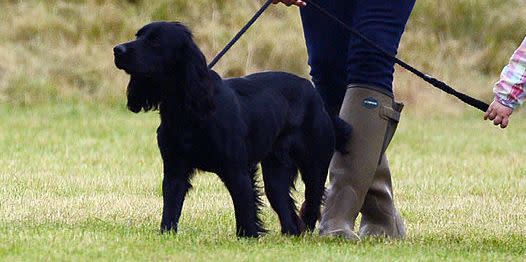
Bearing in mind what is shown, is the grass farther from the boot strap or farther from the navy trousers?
the navy trousers

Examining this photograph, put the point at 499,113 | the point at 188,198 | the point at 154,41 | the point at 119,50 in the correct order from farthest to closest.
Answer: the point at 188,198 < the point at 499,113 < the point at 154,41 < the point at 119,50

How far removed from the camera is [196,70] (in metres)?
4.75

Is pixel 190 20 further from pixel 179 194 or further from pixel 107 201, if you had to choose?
pixel 179 194

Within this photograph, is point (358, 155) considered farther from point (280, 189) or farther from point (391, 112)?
point (280, 189)

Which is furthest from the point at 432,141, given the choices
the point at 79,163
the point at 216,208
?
the point at 216,208

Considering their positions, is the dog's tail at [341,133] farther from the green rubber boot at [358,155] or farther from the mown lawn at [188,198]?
the mown lawn at [188,198]

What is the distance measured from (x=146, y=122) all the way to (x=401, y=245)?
7372mm

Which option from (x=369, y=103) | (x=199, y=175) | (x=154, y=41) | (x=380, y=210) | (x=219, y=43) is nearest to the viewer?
(x=154, y=41)

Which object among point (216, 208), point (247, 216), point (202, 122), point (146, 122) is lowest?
point (146, 122)

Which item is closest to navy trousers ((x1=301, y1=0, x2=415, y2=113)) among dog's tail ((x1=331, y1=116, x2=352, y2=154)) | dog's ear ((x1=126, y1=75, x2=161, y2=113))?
dog's tail ((x1=331, y1=116, x2=352, y2=154))

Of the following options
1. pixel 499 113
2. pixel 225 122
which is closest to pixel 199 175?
pixel 225 122

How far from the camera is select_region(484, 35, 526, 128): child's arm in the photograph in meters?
4.77

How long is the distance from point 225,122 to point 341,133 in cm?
70

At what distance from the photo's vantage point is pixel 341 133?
5277 mm
